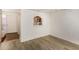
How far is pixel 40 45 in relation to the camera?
158 centimetres

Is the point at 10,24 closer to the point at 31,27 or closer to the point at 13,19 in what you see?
the point at 13,19

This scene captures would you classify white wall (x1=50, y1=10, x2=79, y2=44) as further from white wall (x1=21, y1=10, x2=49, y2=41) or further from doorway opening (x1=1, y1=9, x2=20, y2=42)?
doorway opening (x1=1, y1=9, x2=20, y2=42)

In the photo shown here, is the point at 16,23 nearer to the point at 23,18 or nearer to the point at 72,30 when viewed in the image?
the point at 23,18

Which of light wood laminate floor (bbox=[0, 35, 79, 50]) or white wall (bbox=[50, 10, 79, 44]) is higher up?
white wall (bbox=[50, 10, 79, 44])

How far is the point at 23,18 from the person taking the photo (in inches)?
61.6

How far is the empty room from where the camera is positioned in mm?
1545

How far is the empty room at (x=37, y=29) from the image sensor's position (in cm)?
154

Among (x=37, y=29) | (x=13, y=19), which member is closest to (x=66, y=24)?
(x=37, y=29)

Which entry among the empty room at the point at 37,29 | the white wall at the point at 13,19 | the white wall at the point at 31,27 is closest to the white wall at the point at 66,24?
the empty room at the point at 37,29

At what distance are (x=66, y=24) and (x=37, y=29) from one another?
45 centimetres

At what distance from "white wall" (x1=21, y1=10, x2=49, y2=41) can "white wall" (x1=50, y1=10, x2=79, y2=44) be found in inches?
4.3

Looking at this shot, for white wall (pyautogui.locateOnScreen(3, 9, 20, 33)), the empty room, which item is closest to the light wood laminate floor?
the empty room
